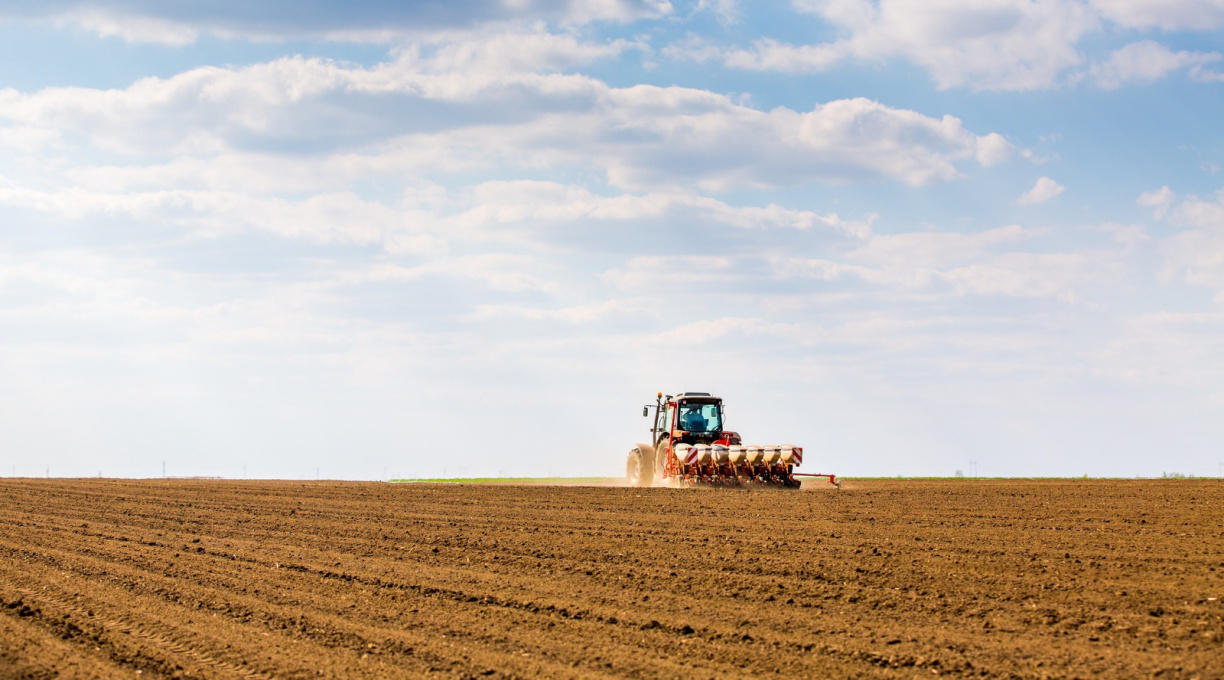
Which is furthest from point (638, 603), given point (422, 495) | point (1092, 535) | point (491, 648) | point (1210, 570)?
point (422, 495)

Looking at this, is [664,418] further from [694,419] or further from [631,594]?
[631,594]

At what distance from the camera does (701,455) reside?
27.8 m

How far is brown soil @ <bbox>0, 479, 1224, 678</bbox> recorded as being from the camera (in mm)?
8242

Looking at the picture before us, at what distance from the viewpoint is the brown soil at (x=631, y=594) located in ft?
27.0

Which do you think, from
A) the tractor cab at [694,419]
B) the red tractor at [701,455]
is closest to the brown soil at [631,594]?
the red tractor at [701,455]

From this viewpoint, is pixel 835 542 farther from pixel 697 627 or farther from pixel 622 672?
pixel 622 672

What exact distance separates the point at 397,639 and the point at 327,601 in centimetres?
209

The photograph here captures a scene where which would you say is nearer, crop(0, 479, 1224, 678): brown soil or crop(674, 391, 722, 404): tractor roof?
crop(0, 479, 1224, 678): brown soil

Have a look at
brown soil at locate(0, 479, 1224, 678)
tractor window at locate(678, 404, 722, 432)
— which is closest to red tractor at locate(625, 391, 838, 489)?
tractor window at locate(678, 404, 722, 432)

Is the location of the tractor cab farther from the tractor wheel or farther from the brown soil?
the brown soil

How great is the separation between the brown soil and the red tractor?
788 centimetres

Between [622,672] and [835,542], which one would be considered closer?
[622,672]

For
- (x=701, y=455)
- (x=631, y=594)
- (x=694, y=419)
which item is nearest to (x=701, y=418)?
(x=694, y=419)

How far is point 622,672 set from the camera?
7.85 m
